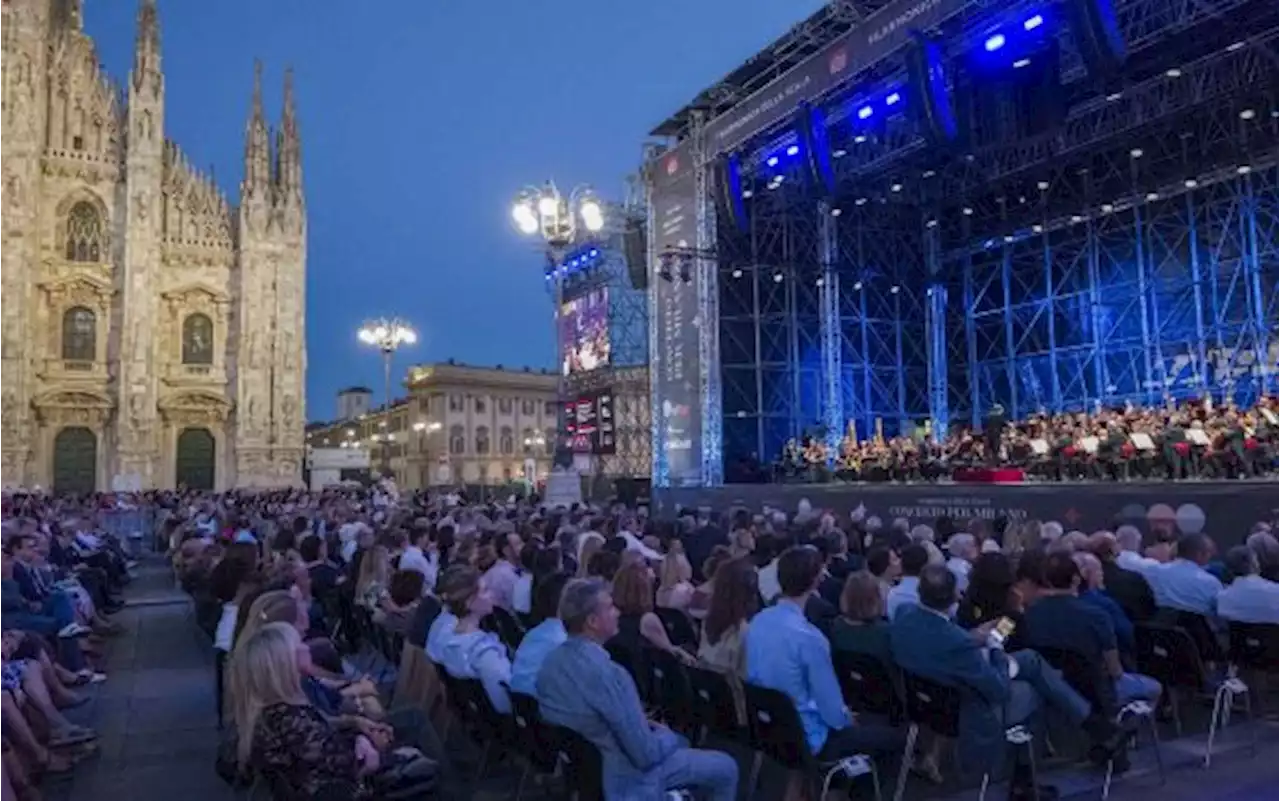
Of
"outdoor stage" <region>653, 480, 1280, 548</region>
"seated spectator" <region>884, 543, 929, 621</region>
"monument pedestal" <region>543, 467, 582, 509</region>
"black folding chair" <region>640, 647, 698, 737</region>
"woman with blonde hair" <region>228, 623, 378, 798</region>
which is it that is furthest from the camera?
"monument pedestal" <region>543, 467, 582, 509</region>

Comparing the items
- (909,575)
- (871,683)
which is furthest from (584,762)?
(909,575)

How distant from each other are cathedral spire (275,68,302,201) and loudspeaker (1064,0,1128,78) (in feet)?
100

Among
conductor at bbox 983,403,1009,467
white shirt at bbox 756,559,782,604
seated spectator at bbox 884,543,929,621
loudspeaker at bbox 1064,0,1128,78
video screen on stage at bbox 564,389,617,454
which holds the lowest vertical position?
white shirt at bbox 756,559,782,604

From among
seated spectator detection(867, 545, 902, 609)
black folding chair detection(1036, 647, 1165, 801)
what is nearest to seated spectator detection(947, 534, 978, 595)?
seated spectator detection(867, 545, 902, 609)

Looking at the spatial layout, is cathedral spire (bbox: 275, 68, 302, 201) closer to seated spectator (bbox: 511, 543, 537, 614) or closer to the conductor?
the conductor

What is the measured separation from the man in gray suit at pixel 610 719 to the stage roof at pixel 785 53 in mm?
17270

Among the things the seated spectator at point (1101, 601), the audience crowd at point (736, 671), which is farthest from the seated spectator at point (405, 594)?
the seated spectator at point (1101, 601)

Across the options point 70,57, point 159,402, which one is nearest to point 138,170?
point 70,57

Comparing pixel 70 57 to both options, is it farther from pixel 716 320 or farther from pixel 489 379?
pixel 489 379

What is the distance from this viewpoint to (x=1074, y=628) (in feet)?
15.3

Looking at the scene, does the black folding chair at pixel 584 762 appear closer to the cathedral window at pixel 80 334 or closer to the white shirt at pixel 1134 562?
the white shirt at pixel 1134 562

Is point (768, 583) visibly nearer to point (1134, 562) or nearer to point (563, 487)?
point (1134, 562)

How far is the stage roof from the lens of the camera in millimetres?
19609

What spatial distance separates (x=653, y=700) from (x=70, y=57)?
37.8m
